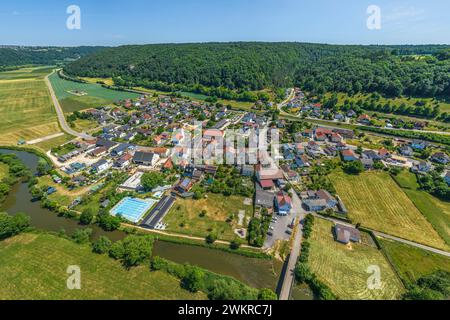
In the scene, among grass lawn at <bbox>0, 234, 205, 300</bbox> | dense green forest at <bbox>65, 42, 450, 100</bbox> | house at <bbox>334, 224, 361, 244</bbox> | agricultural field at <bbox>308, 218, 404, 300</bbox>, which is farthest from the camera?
dense green forest at <bbox>65, 42, 450, 100</bbox>

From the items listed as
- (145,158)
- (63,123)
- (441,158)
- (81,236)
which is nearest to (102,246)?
(81,236)

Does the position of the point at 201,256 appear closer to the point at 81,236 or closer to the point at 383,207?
the point at 81,236

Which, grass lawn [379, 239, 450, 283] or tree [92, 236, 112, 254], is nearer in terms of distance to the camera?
grass lawn [379, 239, 450, 283]

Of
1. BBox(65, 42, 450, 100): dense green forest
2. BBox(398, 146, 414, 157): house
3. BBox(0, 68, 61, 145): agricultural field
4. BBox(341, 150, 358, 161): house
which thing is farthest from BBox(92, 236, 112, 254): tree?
BBox(65, 42, 450, 100): dense green forest

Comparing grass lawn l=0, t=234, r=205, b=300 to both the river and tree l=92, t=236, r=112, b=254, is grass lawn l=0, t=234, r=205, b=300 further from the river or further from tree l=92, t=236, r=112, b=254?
the river

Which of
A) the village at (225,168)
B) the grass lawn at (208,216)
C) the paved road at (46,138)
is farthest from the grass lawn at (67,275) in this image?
the paved road at (46,138)
